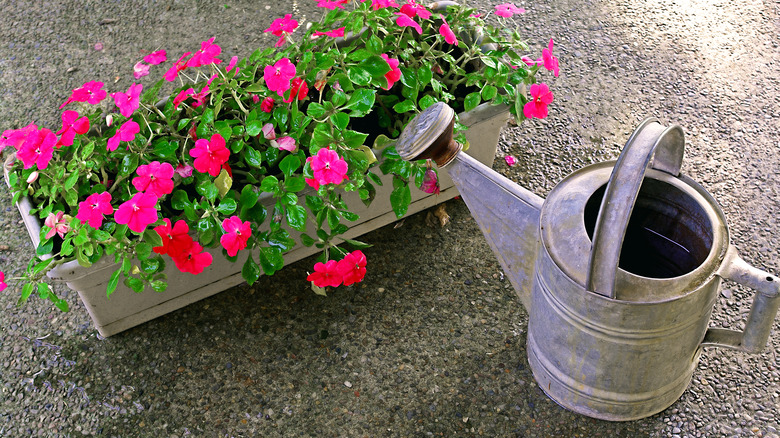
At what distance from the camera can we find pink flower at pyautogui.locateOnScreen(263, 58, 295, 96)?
1.40 m

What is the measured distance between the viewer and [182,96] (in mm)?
1532

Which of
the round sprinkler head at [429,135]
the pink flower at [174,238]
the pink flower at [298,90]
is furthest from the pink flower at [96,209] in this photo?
the round sprinkler head at [429,135]

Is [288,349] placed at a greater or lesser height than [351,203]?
lesser

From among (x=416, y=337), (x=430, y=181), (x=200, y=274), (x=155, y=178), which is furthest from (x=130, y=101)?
(x=416, y=337)

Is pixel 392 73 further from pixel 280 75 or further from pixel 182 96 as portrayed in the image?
pixel 182 96

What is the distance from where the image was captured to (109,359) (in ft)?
5.36

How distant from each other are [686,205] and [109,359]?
1.39 m

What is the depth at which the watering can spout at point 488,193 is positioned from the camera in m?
1.26

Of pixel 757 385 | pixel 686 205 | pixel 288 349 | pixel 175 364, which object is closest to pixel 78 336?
pixel 175 364

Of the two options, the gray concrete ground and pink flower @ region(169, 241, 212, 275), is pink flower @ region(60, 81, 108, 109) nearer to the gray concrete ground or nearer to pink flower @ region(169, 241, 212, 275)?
pink flower @ region(169, 241, 212, 275)

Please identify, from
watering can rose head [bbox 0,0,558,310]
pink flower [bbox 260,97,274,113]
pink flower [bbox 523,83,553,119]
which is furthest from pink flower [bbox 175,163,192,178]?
pink flower [bbox 523,83,553,119]

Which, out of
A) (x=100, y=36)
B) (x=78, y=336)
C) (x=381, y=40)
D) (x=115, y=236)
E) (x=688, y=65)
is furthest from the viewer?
(x=100, y=36)

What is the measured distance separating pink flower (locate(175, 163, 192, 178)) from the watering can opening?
0.87 metres

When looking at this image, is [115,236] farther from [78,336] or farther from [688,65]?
[688,65]
